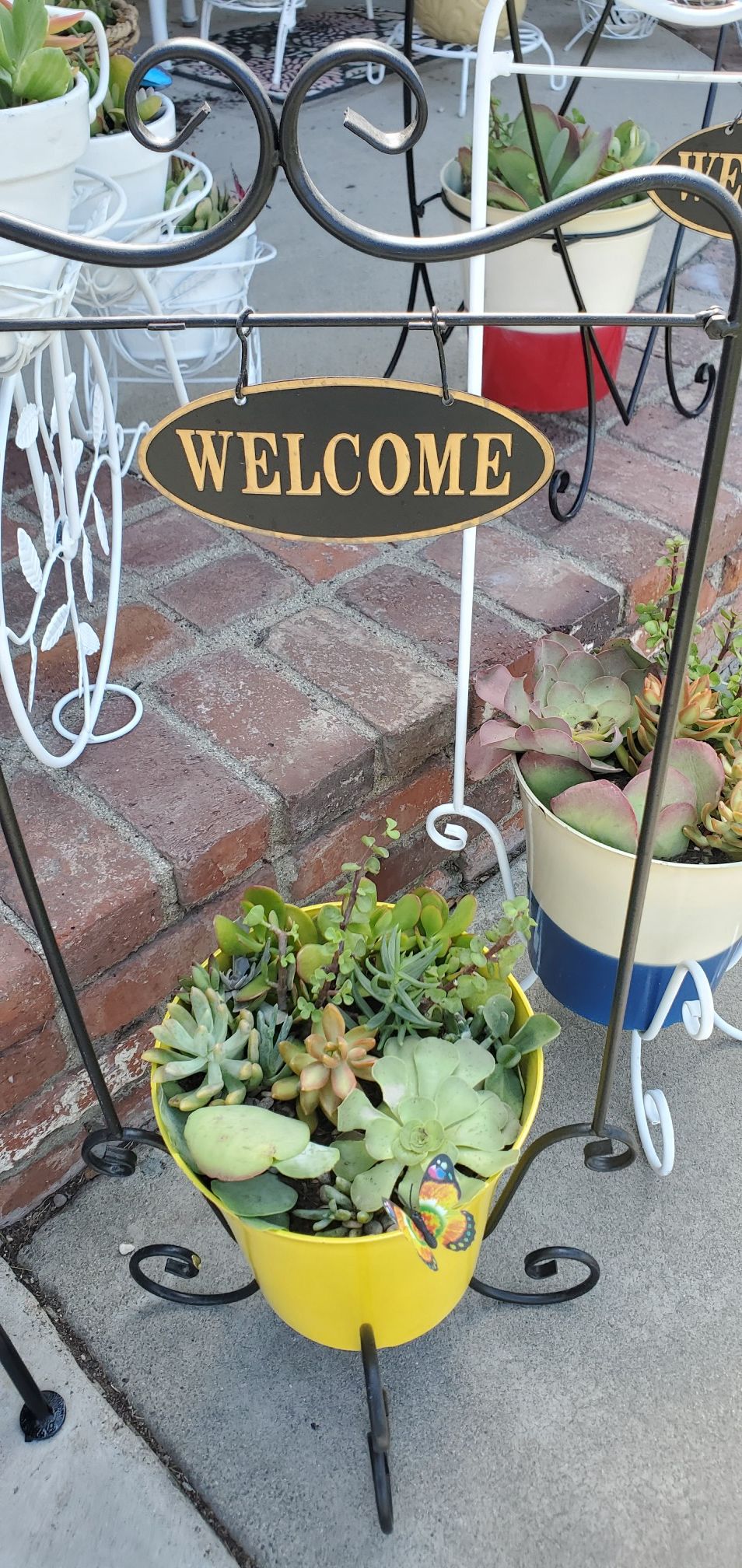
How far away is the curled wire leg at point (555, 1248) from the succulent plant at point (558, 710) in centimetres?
30

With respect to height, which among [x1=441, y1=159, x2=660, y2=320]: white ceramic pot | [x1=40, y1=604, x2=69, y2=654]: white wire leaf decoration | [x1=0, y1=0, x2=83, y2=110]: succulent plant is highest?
[x1=0, y1=0, x2=83, y2=110]: succulent plant

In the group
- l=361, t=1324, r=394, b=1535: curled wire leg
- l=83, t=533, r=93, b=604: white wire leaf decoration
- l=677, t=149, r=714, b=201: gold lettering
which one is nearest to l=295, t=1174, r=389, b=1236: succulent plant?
l=361, t=1324, r=394, b=1535: curled wire leg

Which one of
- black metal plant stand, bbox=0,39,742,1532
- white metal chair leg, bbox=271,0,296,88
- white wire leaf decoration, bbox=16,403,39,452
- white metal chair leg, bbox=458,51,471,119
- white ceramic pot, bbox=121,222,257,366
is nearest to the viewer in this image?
black metal plant stand, bbox=0,39,742,1532

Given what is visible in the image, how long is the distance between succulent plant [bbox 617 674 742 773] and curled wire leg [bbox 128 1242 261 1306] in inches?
22.0

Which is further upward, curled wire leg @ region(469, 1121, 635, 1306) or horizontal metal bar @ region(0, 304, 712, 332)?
horizontal metal bar @ region(0, 304, 712, 332)

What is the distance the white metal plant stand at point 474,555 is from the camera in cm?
84

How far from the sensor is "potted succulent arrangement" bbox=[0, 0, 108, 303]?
0.79m

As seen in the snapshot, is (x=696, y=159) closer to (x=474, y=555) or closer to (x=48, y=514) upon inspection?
(x=474, y=555)

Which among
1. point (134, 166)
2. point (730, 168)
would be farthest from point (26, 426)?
point (730, 168)

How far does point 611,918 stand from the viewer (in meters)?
0.94

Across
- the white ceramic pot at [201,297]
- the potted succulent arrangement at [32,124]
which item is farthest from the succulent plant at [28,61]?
the white ceramic pot at [201,297]

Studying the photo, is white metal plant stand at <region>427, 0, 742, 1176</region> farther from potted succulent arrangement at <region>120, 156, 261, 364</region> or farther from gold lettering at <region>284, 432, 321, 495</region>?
potted succulent arrangement at <region>120, 156, 261, 364</region>

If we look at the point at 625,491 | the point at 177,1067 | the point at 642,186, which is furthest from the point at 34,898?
the point at 625,491

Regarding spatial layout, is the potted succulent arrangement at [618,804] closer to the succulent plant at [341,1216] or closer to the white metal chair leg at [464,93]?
the succulent plant at [341,1216]
